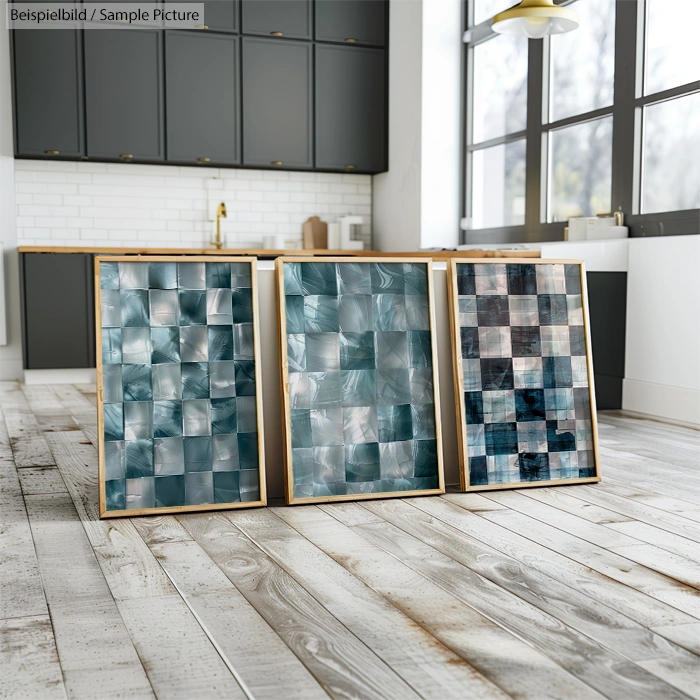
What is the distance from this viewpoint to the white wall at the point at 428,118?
6.32 m

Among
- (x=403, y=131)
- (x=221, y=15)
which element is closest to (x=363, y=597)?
(x=403, y=131)

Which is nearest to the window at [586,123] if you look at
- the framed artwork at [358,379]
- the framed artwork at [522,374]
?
the framed artwork at [522,374]

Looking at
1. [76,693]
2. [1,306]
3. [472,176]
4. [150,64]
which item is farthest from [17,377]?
[76,693]

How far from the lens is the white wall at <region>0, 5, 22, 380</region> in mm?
5965

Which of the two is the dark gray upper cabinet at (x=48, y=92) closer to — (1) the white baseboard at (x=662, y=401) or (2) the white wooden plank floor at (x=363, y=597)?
(2) the white wooden plank floor at (x=363, y=597)

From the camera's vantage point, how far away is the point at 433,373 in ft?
9.61

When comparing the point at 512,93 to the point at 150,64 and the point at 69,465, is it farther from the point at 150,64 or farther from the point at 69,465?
the point at 69,465

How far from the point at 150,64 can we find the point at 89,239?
52.2 inches

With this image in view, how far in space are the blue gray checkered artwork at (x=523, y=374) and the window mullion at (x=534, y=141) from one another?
2.66m

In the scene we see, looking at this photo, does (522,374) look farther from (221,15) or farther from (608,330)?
(221,15)

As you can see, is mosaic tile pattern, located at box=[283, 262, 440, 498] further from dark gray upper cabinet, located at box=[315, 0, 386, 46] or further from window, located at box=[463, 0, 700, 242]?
dark gray upper cabinet, located at box=[315, 0, 386, 46]

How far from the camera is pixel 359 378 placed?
2.85 m

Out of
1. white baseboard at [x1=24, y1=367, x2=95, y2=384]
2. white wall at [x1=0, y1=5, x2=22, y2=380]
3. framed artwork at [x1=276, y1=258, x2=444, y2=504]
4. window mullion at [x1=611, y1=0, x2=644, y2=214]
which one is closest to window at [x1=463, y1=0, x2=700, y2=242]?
window mullion at [x1=611, y1=0, x2=644, y2=214]

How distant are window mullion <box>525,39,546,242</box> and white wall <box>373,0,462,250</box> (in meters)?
0.80
